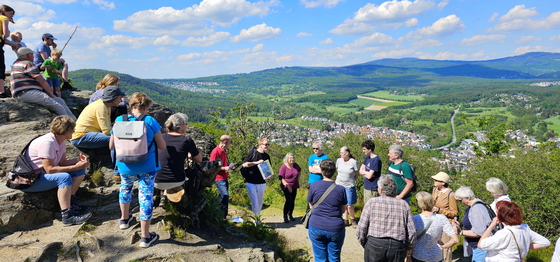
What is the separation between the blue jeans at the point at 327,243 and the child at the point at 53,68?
715 centimetres

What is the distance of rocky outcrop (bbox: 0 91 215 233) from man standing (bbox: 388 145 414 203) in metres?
4.37

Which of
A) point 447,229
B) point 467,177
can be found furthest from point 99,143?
point 467,177

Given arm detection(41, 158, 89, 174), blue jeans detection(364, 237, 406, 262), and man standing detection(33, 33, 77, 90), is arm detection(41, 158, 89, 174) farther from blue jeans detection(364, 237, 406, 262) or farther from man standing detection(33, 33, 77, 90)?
man standing detection(33, 33, 77, 90)

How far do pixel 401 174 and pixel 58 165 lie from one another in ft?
17.3

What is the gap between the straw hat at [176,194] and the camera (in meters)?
4.21

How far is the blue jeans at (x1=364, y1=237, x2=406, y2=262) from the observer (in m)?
3.41

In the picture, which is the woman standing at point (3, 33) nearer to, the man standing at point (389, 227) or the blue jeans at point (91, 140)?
the blue jeans at point (91, 140)

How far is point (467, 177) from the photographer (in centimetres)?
1495

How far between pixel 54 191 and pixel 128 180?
1.45m

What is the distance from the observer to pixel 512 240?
3.21 meters

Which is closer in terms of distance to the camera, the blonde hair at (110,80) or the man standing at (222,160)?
the blonde hair at (110,80)

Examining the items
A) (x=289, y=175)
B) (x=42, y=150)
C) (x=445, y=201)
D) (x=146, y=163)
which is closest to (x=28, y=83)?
(x=42, y=150)

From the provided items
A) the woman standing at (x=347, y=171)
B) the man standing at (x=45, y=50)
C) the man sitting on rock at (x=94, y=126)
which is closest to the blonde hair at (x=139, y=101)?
the man sitting on rock at (x=94, y=126)

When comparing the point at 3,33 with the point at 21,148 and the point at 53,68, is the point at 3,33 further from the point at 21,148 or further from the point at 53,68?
the point at 21,148
